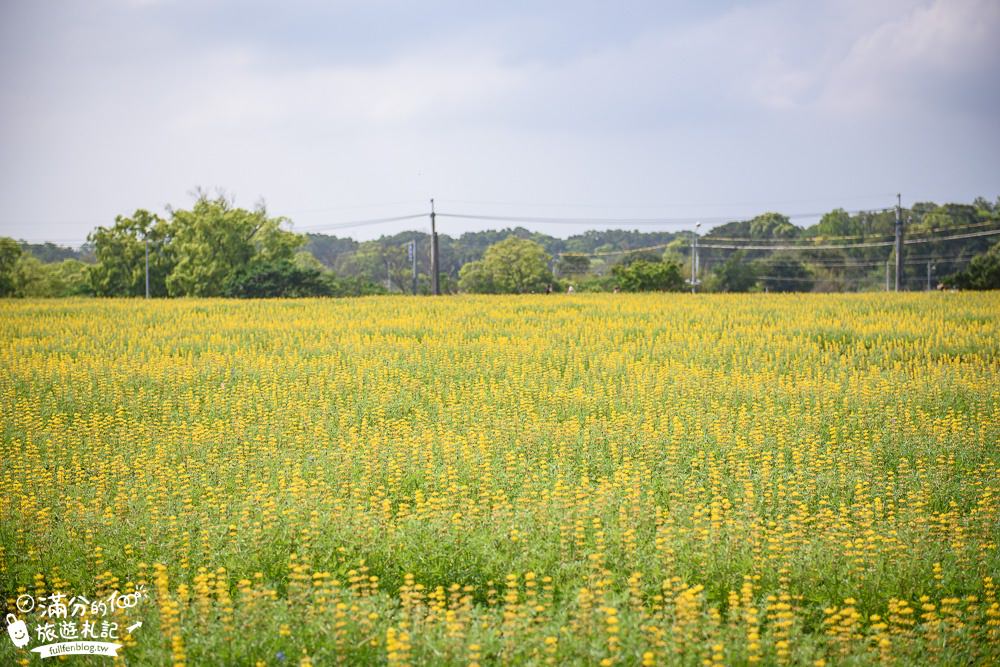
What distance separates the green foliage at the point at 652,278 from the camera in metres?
57.1

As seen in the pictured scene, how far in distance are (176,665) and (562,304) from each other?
1104 inches

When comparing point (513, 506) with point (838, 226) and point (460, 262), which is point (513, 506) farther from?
point (460, 262)

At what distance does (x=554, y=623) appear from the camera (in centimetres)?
523

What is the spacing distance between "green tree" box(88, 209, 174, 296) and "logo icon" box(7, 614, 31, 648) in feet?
211

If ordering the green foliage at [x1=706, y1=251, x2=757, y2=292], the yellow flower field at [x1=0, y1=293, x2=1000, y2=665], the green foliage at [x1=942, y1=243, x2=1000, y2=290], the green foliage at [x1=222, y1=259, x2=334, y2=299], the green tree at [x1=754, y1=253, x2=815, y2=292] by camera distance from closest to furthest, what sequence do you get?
the yellow flower field at [x1=0, y1=293, x2=1000, y2=665], the green foliage at [x1=942, y1=243, x2=1000, y2=290], the green foliage at [x1=222, y1=259, x2=334, y2=299], the green foliage at [x1=706, y1=251, x2=757, y2=292], the green tree at [x1=754, y1=253, x2=815, y2=292]

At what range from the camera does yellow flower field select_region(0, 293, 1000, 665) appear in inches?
204

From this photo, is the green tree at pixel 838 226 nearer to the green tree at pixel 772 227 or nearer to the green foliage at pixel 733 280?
the green tree at pixel 772 227

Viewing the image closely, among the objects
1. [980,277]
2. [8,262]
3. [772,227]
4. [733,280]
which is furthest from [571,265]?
[8,262]

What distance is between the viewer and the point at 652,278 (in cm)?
5700

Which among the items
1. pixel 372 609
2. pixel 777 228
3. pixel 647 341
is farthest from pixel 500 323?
pixel 777 228

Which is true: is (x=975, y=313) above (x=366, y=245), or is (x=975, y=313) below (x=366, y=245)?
below

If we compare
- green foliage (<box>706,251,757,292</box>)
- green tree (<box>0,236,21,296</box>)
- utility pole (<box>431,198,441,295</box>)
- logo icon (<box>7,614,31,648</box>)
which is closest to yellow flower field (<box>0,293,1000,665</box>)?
logo icon (<box>7,614,31,648</box>)

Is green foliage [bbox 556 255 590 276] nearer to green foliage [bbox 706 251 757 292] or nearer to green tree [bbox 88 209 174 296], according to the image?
green foliage [bbox 706 251 757 292]

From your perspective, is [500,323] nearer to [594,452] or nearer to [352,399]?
[352,399]
